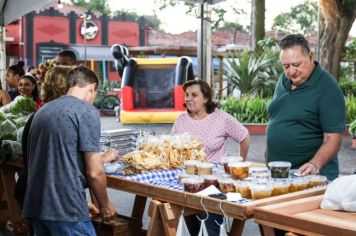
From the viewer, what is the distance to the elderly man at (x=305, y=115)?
3576 millimetres

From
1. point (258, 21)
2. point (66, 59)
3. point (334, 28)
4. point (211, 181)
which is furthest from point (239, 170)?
point (258, 21)

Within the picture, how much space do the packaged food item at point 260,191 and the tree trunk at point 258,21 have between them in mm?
17143

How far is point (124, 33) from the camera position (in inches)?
1319

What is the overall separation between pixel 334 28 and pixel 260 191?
1105cm

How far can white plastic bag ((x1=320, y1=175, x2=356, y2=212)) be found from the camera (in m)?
2.78

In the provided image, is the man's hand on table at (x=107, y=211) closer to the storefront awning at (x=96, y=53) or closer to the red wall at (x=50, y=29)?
the red wall at (x=50, y=29)

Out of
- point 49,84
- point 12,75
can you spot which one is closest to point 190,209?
point 49,84

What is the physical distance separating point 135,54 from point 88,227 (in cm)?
2665

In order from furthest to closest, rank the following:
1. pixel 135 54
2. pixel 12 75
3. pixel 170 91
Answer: pixel 135 54, pixel 170 91, pixel 12 75

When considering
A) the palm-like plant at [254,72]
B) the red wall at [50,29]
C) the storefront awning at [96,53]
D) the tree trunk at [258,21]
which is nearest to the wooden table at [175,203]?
the palm-like plant at [254,72]

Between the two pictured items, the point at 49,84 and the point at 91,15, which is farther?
the point at 91,15

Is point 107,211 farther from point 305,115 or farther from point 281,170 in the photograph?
point 305,115

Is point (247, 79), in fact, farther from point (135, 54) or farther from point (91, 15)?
point (91, 15)

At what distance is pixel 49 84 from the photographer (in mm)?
3736
